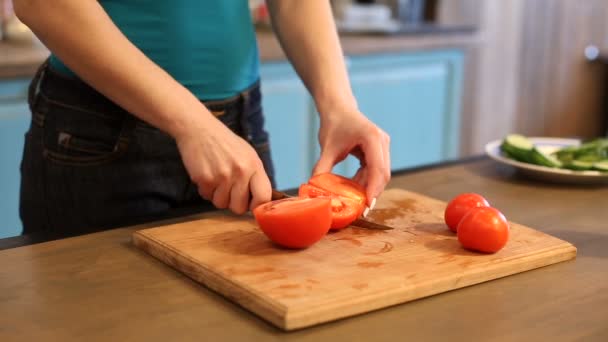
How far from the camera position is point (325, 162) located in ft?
4.15

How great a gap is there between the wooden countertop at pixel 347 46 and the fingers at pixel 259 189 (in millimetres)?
1189

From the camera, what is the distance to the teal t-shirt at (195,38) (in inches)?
50.6

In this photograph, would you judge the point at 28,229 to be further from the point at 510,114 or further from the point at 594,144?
the point at 510,114

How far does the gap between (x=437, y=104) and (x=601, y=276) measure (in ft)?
7.52

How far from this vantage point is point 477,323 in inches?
33.4

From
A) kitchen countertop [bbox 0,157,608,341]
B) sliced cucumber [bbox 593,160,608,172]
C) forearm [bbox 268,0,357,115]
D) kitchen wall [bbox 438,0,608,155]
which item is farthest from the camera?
kitchen wall [bbox 438,0,608,155]

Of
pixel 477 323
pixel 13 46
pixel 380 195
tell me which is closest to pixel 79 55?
pixel 380 195

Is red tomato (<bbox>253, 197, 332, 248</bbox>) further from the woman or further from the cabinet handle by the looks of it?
the cabinet handle

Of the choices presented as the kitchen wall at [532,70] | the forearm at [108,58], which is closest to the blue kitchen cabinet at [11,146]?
the forearm at [108,58]

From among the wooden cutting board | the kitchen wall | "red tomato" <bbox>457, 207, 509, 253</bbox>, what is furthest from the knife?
the kitchen wall

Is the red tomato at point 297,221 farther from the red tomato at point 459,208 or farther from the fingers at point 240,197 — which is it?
the red tomato at point 459,208

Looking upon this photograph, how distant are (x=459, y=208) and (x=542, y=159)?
16.1 inches

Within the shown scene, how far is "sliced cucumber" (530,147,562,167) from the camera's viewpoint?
4.75 ft

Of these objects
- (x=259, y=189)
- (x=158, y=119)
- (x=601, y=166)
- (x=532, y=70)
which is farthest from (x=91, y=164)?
(x=532, y=70)
